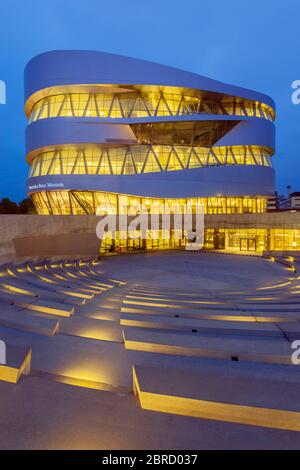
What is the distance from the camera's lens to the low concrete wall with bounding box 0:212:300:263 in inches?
951

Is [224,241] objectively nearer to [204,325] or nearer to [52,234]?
[52,234]

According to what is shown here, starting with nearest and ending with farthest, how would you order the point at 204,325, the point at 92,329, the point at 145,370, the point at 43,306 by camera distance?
1. the point at 145,370
2. the point at 204,325
3. the point at 92,329
4. the point at 43,306

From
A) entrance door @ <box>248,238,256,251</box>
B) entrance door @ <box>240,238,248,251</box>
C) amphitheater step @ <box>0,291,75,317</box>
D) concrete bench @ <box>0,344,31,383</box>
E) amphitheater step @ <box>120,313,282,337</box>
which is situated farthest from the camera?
entrance door @ <box>240,238,248,251</box>

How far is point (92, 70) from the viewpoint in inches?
1702

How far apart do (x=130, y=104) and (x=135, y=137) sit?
6040mm

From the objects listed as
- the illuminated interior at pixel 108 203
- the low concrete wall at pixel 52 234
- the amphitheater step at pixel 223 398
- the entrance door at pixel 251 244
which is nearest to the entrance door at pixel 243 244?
the entrance door at pixel 251 244

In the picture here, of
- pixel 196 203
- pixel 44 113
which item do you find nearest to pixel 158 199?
pixel 196 203

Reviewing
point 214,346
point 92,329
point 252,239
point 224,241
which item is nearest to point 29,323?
point 92,329

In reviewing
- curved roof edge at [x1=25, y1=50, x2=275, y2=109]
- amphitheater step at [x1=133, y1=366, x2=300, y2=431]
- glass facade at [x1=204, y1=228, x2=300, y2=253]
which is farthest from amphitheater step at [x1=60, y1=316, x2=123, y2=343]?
curved roof edge at [x1=25, y1=50, x2=275, y2=109]

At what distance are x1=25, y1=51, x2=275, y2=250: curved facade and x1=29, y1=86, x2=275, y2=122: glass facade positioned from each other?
0.57 ft

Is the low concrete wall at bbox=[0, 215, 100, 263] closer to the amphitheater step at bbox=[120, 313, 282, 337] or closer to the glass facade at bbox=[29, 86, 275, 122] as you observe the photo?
the amphitheater step at bbox=[120, 313, 282, 337]

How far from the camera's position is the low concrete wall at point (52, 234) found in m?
24.2

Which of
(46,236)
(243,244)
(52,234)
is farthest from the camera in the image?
(243,244)

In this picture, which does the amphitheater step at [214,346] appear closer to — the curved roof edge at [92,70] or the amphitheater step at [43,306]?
the amphitheater step at [43,306]
